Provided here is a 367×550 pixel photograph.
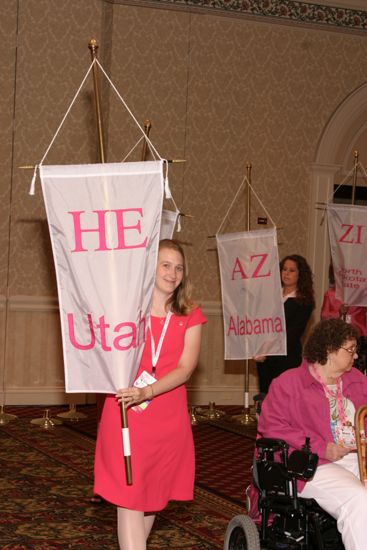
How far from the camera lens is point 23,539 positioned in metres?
4.80

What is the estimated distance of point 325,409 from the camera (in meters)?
4.12

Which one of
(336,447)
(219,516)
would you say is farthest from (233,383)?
(336,447)

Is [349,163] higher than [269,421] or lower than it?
higher

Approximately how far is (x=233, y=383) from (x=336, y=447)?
247 inches

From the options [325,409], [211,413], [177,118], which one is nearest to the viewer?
[325,409]

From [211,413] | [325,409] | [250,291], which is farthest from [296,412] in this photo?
[211,413]

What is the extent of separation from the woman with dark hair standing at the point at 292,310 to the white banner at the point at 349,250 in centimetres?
78

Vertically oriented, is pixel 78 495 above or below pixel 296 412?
below

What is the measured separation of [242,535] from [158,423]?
0.64 metres

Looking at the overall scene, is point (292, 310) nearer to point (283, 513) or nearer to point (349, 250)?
point (349, 250)

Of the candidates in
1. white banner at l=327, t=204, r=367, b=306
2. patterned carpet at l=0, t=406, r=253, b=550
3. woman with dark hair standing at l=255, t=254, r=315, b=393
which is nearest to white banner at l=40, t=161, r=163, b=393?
patterned carpet at l=0, t=406, r=253, b=550

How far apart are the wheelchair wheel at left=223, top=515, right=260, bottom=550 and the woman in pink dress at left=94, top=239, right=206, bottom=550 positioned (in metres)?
0.29

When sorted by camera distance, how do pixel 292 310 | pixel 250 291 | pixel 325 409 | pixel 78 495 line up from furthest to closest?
pixel 250 291 → pixel 292 310 → pixel 78 495 → pixel 325 409

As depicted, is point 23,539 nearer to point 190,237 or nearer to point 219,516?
point 219,516
